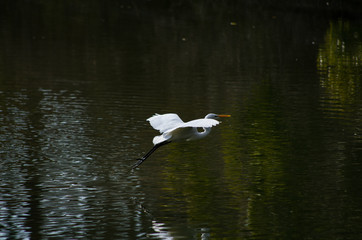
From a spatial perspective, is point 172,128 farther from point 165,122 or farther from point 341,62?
point 341,62

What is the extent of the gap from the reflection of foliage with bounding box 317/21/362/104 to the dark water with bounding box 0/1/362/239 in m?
0.08

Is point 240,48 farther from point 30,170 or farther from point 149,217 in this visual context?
point 149,217

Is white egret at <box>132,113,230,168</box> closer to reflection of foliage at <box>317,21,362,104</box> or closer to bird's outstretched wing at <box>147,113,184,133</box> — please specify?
bird's outstretched wing at <box>147,113,184,133</box>

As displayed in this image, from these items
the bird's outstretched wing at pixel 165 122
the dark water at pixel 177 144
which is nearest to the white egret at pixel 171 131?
the bird's outstretched wing at pixel 165 122

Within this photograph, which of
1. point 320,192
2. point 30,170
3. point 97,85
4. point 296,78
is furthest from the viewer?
point 296,78

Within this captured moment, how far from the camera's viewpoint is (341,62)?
2928 cm

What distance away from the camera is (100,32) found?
1465 inches

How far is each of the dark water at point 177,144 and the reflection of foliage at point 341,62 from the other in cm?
8

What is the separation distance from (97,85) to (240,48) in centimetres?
1290

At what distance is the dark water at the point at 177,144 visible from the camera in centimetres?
986

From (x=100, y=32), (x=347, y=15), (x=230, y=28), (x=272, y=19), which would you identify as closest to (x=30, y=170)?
(x=100, y=32)

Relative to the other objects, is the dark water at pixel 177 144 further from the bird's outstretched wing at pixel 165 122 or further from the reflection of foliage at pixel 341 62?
the bird's outstretched wing at pixel 165 122

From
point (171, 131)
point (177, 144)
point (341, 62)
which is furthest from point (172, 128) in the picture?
point (341, 62)

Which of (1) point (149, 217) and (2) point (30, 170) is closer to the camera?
(1) point (149, 217)
